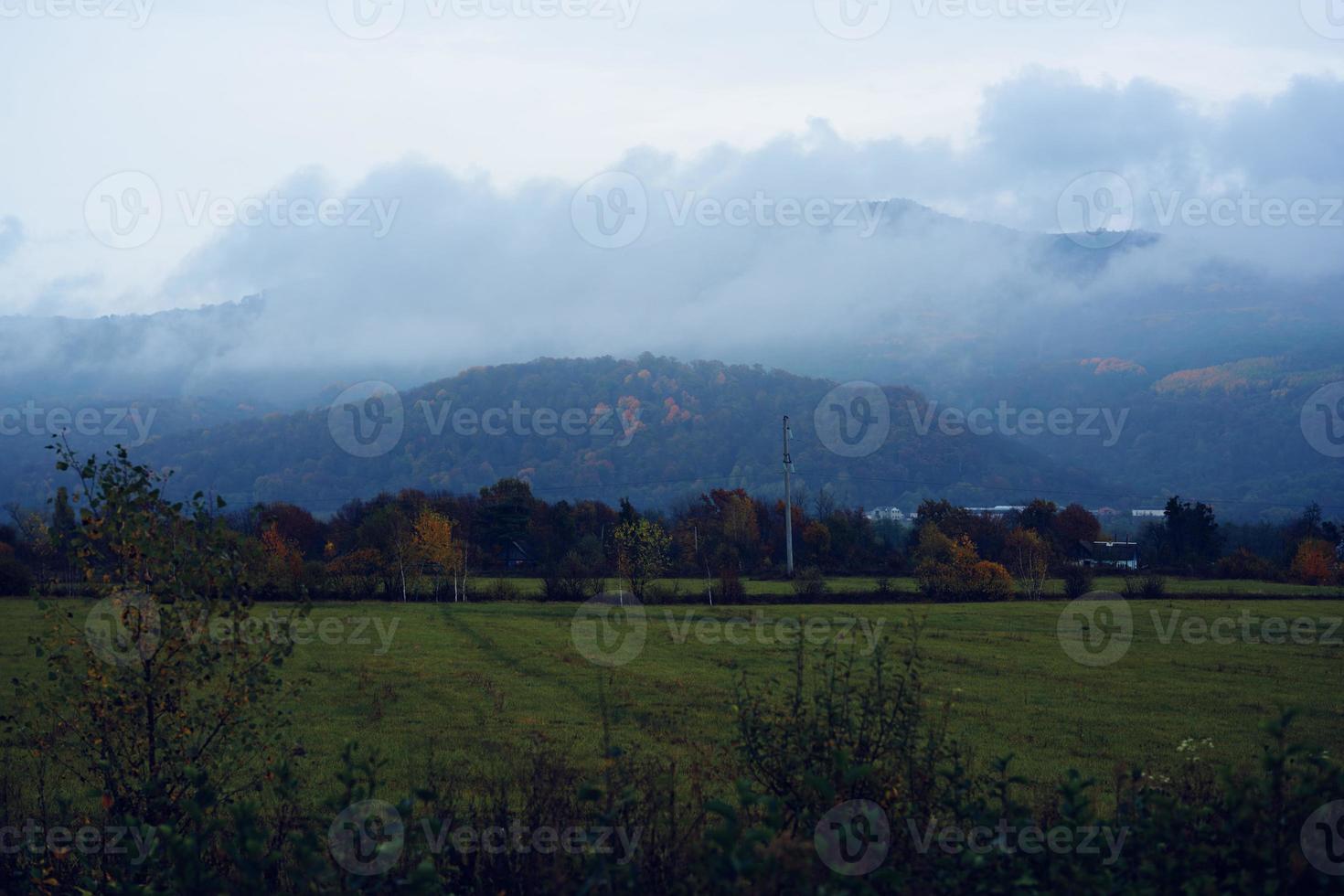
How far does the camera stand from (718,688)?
2327cm

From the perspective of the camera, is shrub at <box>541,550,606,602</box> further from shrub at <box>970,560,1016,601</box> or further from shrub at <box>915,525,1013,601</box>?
shrub at <box>970,560,1016,601</box>

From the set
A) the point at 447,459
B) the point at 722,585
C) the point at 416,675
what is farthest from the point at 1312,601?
the point at 447,459

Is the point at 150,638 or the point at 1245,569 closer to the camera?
the point at 150,638

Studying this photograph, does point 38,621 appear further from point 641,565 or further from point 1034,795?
point 1034,795

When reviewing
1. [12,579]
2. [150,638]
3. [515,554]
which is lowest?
[515,554]

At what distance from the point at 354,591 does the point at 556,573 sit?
10042mm

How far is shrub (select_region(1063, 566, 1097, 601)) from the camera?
1992 inches

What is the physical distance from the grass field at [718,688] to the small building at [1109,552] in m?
31.2

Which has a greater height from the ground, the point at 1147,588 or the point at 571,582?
the point at 571,582

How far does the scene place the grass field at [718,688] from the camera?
57.4 feet

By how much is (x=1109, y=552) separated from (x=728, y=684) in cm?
6007

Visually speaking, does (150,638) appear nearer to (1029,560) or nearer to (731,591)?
(731,591)

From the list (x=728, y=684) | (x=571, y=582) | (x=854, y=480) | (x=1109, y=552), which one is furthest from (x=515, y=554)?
(x=854, y=480)

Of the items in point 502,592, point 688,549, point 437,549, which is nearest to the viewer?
point 502,592
